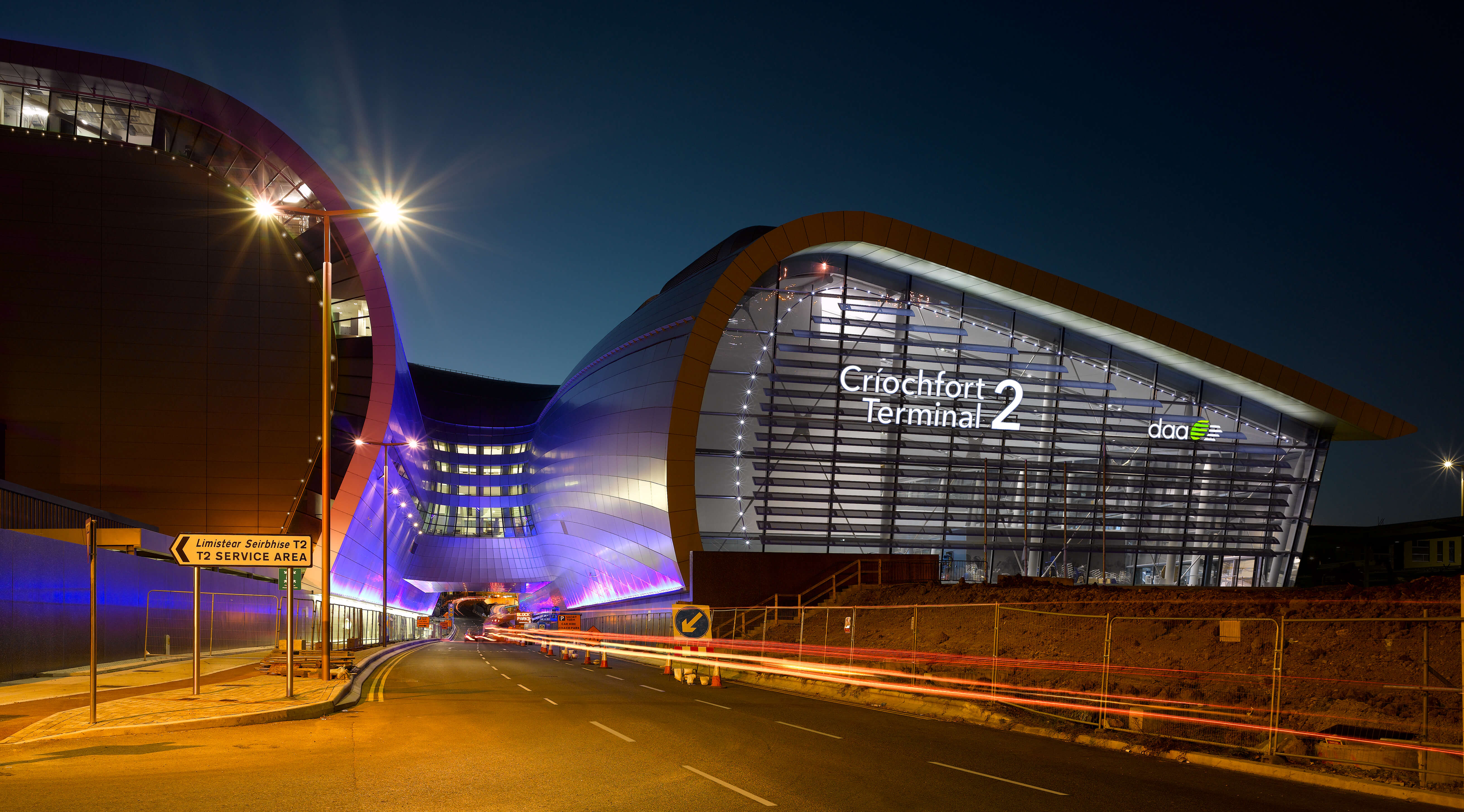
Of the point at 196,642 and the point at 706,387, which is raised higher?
the point at 706,387

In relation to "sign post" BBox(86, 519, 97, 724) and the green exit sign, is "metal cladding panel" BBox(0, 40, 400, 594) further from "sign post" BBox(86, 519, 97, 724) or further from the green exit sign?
"sign post" BBox(86, 519, 97, 724)

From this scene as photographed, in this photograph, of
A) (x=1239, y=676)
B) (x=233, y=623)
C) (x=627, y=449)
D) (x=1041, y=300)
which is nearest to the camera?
(x=1239, y=676)

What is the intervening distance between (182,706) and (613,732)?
26.7 ft

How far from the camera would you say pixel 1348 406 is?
49156 mm

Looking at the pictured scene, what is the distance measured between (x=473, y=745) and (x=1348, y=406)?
51042 mm

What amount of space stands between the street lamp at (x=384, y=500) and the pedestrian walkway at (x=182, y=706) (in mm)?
21510

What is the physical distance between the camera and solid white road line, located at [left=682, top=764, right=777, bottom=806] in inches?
373

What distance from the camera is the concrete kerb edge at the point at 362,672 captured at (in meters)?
19.6

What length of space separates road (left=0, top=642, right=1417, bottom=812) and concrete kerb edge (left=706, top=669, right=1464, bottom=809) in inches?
13.4

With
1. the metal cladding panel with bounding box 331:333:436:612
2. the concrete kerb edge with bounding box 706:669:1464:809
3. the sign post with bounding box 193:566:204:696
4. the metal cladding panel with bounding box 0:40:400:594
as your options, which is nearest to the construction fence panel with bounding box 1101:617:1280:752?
the concrete kerb edge with bounding box 706:669:1464:809

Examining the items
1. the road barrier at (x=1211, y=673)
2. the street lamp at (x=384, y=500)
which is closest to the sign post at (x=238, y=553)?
the road barrier at (x=1211, y=673)

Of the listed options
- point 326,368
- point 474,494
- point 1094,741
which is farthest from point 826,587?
point 474,494

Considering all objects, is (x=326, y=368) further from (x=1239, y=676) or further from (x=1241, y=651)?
(x=1241, y=651)

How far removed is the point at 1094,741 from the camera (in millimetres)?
15594
